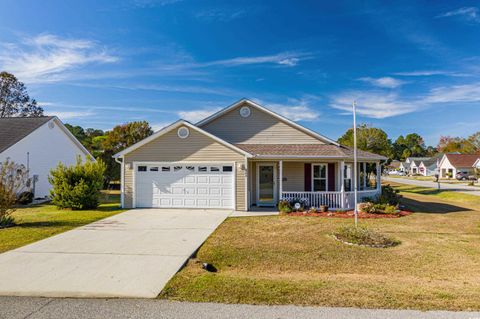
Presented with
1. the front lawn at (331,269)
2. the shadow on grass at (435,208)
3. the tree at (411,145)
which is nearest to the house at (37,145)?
the front lawn at (331,269)

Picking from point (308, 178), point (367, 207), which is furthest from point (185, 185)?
point (367, 207)

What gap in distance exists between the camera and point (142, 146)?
1511cm

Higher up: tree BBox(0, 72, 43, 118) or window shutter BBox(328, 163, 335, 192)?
tree BBox(0, 72, 43, 118)

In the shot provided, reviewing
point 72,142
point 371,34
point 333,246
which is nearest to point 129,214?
point 333,246

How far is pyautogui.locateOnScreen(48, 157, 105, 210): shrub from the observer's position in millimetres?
14828

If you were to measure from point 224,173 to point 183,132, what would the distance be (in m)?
3.00

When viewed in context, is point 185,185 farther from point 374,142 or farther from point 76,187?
point 374,142

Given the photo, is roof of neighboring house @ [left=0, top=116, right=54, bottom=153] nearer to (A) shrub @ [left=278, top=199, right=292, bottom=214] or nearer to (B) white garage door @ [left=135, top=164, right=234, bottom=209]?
(B) white garage door @ [left=135, top=164, right=234, bottom=209]

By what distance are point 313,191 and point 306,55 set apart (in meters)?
9.17

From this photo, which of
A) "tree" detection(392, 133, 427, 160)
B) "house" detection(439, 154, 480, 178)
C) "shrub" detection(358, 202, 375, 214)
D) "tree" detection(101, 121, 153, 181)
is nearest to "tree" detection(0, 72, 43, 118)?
"tree" detection(101, 121, 153, 181)

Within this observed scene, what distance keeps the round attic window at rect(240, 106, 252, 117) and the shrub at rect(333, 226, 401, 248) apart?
9.64 meters

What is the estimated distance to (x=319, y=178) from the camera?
16.0 m

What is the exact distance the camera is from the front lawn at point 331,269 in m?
4.70

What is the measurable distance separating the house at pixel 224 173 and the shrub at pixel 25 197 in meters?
7.35
